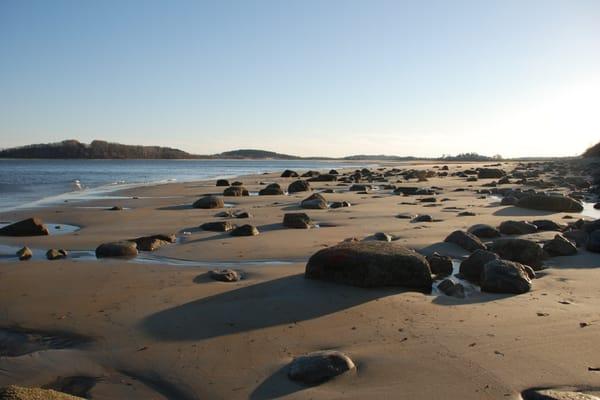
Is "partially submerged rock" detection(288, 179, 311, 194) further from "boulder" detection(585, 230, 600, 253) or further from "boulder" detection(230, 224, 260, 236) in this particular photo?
"boulder" detection(585, 230, 600, 253)

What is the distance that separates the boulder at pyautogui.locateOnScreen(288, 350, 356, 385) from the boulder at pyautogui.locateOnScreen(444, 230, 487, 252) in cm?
416

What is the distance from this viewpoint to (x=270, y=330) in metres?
4.16

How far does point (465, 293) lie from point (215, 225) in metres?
5.27

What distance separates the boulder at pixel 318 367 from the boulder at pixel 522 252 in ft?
11.9

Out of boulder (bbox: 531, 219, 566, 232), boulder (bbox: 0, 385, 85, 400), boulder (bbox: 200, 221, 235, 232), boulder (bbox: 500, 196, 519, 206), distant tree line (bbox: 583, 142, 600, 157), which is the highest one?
distant tree line (bbox: 583, 142, 600, 157)

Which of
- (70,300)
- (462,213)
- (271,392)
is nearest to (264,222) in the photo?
(462,213)

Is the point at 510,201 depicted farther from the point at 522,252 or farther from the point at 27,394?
the point at 27,394

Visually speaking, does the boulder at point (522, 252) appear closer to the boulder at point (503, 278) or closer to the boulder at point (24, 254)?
the boulder at point (503, 278)

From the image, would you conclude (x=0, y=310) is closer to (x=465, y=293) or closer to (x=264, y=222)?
(x=465, y=293)

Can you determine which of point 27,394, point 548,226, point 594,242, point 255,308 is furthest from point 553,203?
point 27,394

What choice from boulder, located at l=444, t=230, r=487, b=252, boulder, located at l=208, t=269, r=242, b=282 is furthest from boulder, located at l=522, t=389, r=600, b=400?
boulder, located at l=444, t=230, r=487, b=252

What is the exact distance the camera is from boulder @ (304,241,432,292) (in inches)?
203

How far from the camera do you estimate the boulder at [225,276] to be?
5691 mm

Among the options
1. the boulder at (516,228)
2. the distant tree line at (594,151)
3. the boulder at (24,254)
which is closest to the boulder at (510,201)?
the boulder at (516,228)
